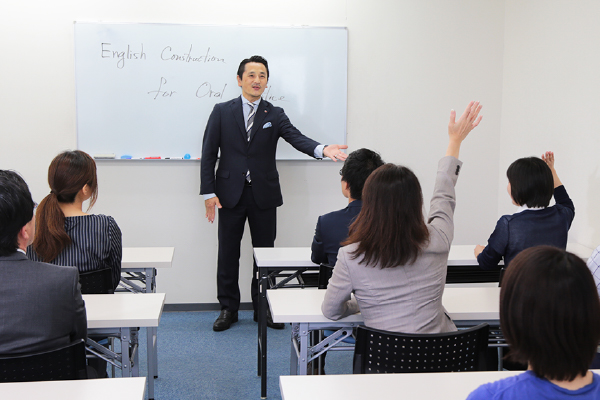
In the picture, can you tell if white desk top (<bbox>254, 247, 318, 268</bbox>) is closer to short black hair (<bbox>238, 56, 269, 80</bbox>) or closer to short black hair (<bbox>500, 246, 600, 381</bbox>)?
short black hair (<bbox>238, 56, 269, 80</bbox>)

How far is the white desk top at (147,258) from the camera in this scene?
2.83 m

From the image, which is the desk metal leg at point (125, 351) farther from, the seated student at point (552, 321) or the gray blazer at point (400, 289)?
the seated student at point (552, 321)

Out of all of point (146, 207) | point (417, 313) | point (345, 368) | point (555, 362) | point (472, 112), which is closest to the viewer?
point (555, 362)

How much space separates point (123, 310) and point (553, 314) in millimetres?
1529

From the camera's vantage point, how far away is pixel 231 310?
3975 mm

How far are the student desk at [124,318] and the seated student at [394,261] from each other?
639 mm

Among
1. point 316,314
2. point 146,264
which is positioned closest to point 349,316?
point 316,314

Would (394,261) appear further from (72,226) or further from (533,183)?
(72,226)

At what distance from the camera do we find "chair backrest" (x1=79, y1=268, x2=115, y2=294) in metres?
2.19

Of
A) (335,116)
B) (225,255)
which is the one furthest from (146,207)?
(335,116)

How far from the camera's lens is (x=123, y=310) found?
6.42ft

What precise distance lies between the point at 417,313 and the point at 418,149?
9.24 ft

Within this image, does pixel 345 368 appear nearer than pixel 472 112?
No

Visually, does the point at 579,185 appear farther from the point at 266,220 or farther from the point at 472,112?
the point at 266,220
